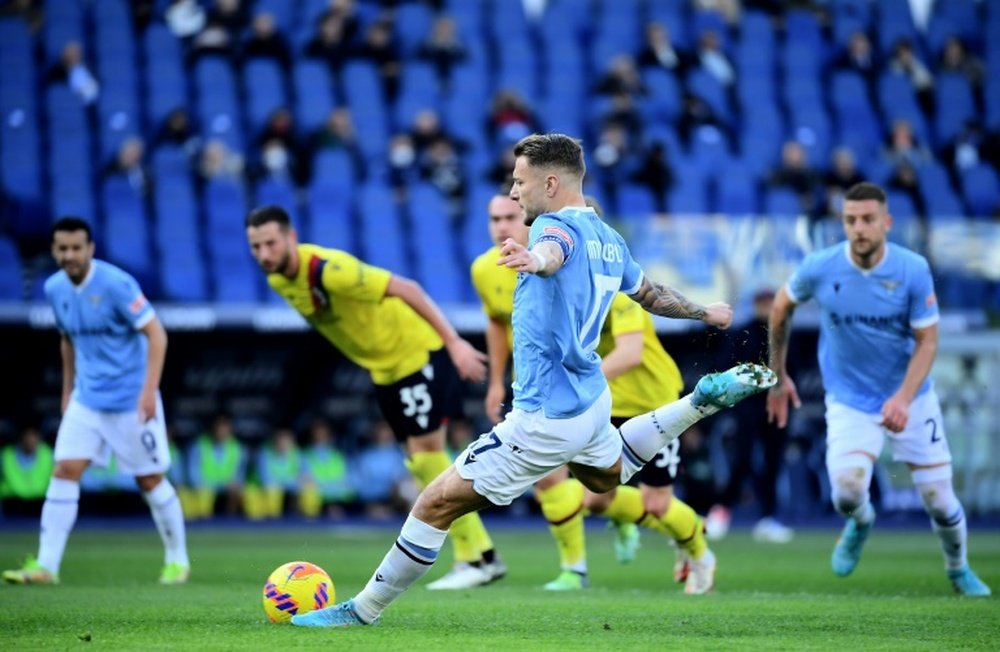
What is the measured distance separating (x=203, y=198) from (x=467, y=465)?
1593 centimetres

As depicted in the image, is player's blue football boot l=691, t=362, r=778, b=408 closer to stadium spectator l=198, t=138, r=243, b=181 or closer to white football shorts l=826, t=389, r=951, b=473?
white football shorts l=826, t=389, r=951, b=473

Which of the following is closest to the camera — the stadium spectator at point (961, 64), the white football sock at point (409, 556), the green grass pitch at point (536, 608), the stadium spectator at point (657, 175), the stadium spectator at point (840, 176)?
the green grass pitch at point (536, 608)

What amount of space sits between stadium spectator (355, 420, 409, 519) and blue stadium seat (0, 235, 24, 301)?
5240mm

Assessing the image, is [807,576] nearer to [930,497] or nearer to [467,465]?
[930,497]

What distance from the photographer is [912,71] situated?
90.4 feet

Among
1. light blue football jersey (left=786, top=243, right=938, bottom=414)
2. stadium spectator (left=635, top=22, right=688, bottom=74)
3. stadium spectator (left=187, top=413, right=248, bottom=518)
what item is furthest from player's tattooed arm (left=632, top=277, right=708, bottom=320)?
stadium spectator (left=635, top=22, right=688, bottom=74)

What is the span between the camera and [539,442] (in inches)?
301

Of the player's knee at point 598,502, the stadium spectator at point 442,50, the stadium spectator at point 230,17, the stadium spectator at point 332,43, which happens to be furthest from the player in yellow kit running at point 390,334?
the stadium spectator at point 230,17

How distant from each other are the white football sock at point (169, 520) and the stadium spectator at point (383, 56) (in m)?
13.8

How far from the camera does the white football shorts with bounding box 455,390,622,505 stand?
7645 millimetres

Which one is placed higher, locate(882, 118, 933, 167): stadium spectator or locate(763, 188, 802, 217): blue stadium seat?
locate(882, 118, 933, 167): stadium spectator

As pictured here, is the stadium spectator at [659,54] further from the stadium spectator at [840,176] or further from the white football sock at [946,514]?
the white football sock at [946,514]

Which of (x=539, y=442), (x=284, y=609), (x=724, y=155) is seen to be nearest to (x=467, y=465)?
(x=539, y=442)

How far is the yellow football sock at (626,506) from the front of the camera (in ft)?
38.2
